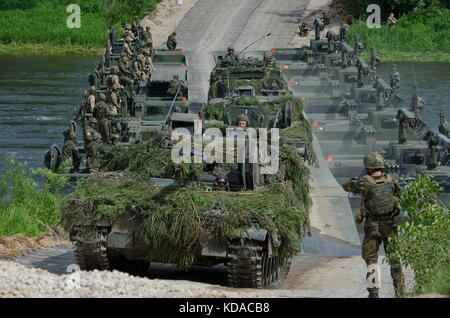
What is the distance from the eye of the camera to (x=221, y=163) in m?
20.3

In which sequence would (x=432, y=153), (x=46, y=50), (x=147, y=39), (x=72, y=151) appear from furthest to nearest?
(x=46, y=50)
(x=147, y=39)
(x=432, y=153)
(x=72, y=151)

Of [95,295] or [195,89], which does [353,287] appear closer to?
[95,295]

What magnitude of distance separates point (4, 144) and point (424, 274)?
94.2 feet

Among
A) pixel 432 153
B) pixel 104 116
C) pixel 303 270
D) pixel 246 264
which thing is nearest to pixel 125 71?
pixel 104 116

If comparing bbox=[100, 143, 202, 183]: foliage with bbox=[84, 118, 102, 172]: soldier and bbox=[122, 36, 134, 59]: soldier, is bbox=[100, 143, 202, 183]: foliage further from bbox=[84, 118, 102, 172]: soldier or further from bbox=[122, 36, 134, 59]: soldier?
bbox=[122, 36, 134, 59]: soldier

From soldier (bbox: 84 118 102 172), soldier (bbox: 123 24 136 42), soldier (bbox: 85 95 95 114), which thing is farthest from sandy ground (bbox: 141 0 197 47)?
soldier (bbox: 84 118 102 172)

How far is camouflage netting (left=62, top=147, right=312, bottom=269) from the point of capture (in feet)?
59.8

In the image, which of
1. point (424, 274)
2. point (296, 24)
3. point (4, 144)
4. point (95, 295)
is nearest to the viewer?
point (95, 295)

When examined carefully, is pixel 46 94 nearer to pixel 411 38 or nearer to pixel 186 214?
pixel 411 38

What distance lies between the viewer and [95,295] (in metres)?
14.4

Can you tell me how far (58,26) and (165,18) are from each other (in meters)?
4.68

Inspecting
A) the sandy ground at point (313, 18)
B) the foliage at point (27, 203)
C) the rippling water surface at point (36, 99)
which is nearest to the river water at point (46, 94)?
the rippling water surface at point (36, 99)

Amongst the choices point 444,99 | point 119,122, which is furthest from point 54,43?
point 119,122

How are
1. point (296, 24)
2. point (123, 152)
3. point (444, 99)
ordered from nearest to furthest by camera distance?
point (123, 152) < point (444, 99) < point (296, 24)
